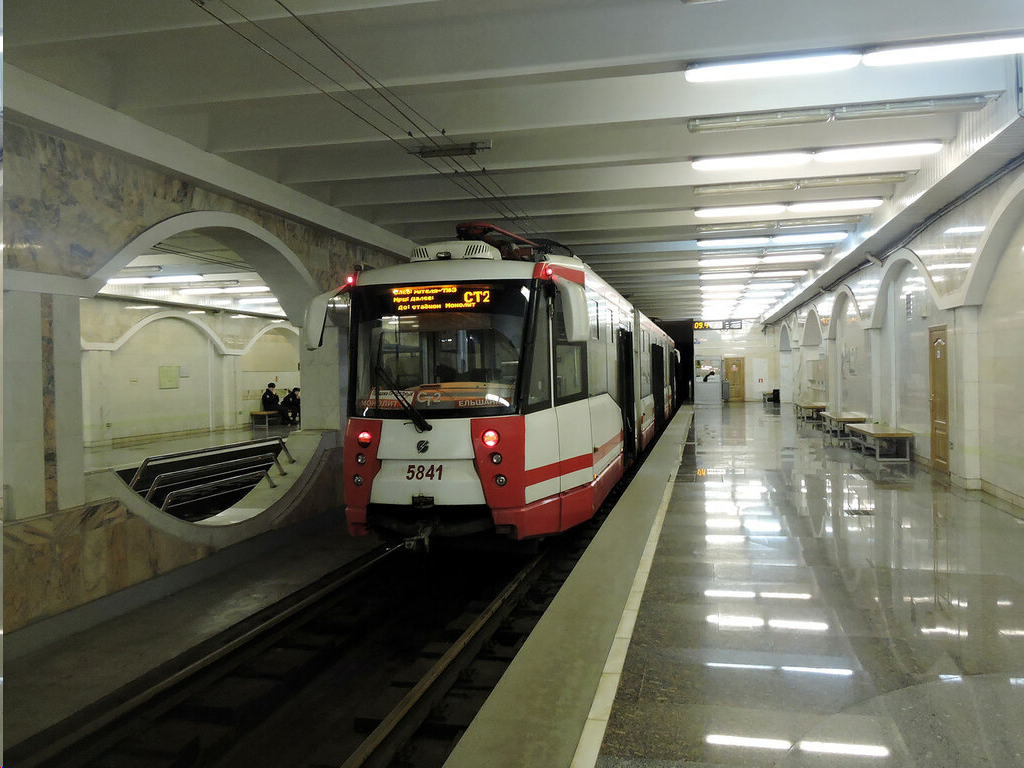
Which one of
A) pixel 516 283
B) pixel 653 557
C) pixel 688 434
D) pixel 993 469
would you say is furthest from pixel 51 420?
pixel 688 434

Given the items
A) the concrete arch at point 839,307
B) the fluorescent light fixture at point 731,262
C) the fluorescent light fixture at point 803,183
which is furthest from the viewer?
the concrete arch at point 839,307

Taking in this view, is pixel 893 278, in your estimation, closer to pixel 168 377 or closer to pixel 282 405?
pixel 168 377

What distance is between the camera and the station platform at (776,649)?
3254 mm

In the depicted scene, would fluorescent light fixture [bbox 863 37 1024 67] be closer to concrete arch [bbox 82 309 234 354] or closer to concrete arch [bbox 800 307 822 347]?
concrete arch [bbox 82 309 234 354]

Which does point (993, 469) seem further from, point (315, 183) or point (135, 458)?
point (135, 458)

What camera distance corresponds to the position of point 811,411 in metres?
22.7

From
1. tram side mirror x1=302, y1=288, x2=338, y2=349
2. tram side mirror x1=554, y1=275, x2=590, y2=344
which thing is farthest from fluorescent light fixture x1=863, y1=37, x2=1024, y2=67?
tram side mirror x1=302, y1=288, x2=338, y2=349

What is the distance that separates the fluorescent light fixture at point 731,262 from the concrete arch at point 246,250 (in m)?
9.84

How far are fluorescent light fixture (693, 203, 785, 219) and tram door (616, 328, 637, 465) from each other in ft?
7.68

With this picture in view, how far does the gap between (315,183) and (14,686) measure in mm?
6436

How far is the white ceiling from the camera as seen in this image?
554 centimetres

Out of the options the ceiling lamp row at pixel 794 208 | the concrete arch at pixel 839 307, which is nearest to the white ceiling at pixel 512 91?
the ceiling lamp row at pixel 794 208

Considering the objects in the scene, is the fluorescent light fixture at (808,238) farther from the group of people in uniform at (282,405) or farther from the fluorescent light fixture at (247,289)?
the group of people in uniform at (282,405)

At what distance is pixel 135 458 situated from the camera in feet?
54.3
